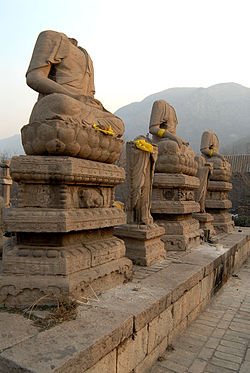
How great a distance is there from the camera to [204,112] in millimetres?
83562

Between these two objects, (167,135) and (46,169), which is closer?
(46,169)

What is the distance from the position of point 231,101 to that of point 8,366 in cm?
9555

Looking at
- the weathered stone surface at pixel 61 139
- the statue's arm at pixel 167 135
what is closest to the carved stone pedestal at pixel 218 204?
the statue's arm at pixel 167 135

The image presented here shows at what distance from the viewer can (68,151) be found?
3070 mm

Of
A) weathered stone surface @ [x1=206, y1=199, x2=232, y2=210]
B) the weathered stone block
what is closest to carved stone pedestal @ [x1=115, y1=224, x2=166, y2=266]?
the weathered stone block

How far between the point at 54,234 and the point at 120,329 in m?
1.16

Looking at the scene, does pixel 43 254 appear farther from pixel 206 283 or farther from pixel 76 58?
pixel 206 283

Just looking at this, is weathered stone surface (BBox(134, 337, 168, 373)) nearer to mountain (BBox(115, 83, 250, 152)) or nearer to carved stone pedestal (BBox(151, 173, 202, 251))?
carved stone pedestal (BBox(151, 173, 202, 251))

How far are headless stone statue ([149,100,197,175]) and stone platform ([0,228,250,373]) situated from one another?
2.05 metres

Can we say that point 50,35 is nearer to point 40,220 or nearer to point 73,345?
point 40,220

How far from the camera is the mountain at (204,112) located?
242ft

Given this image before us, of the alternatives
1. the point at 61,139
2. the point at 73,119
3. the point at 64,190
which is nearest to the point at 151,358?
the point at 64,190

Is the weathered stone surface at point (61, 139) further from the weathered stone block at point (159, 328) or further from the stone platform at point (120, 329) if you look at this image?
the weathered stone block at point (159, 328)

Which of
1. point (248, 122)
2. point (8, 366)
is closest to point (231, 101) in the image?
point (248, 122)
